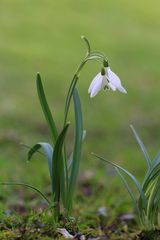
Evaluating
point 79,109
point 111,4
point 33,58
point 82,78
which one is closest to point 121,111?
point 82,78

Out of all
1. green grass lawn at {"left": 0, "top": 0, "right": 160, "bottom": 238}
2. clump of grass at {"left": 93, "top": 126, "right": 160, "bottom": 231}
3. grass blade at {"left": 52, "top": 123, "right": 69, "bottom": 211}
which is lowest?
clump of grass at {"left": 93, "top": 126, "right": 160, "bottom": 231}

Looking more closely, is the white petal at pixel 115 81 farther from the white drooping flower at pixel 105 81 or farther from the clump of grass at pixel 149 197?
the clump of grass at pixel 149 197

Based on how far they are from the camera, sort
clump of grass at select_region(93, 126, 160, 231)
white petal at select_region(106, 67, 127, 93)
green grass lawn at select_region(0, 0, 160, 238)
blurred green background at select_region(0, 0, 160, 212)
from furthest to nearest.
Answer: blurred green background at select_region(0, 0, 160, 212), green grass lawn at select_region(0, 0, 160, 238), clump of grass at select_region(93, 126, 160, 231), white petal at select_region(106, 67, 127, 93)

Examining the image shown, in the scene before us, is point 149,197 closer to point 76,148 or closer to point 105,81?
point 76,148

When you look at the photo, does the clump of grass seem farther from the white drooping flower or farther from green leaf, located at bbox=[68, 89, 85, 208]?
the white drooping flower

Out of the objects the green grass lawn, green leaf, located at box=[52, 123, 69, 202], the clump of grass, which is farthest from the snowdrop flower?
the green grass lawn

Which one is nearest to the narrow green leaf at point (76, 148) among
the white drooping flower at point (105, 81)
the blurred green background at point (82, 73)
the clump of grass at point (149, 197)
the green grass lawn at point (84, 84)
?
the clump of grass at point (149, 197)
